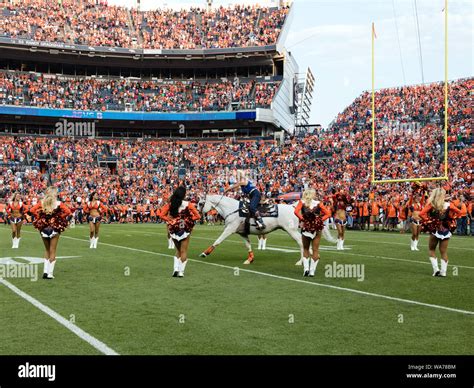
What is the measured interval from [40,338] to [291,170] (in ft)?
134

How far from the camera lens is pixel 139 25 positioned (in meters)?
61.6

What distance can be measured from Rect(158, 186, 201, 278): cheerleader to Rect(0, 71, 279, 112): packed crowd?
150 feet

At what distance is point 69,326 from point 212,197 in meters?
7.82

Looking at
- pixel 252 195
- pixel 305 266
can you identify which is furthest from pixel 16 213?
pixel 305 266

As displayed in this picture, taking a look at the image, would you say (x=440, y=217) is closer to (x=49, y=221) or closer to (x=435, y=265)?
(x=435, y=265)

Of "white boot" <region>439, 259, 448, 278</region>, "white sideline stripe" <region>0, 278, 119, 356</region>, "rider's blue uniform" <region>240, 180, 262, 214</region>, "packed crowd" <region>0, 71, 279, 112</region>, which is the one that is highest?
"packed crowd" <region>0, 71, 279, 112</region>

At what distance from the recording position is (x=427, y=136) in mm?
35812

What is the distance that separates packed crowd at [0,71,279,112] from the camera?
54938mm

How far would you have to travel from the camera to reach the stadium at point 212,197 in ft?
25.3

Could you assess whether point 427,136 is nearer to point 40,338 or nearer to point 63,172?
point 63,172

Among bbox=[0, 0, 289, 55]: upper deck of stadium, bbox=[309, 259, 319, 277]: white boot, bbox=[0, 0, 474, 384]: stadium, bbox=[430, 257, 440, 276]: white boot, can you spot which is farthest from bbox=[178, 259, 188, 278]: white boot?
bbox=[0, 0, 289, 55]: upper deck of stadium

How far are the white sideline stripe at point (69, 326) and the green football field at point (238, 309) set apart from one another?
0.01m

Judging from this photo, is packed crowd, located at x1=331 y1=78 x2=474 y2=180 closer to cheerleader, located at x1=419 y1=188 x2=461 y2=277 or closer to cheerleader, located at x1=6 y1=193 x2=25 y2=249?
cheerleader, located at x1=419 y1=188 x2=461 y2=277

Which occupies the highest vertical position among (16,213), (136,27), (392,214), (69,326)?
(136,27)
